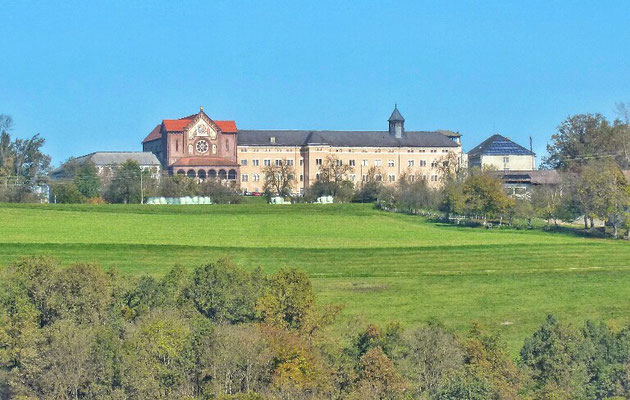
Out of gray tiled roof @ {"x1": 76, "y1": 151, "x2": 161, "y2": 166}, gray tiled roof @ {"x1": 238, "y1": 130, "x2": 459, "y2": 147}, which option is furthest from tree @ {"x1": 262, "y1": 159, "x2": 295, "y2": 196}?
gray tiled roof @ {"x1": 76, "y1": 151, "x2": 161, "y2": 166}

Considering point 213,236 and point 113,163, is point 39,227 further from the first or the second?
point 113,163

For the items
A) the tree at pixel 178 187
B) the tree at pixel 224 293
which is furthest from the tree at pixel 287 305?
the tree at pixel 178 187

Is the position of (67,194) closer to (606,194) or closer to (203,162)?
(203,162)

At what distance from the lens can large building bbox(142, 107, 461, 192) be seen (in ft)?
486

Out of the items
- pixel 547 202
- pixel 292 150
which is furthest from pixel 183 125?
pixel 547 202

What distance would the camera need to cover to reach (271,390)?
42.0 m

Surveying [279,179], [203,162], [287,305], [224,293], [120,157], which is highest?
[120,157]

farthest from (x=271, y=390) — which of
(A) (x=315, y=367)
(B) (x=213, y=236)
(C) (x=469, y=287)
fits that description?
(B) (x=213, y=236)

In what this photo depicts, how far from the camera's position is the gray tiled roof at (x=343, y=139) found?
154 m

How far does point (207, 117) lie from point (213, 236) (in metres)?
63.6

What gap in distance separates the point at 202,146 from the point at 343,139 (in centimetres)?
1744

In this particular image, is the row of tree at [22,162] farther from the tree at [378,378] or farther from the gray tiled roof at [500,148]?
the tree at [378,378]

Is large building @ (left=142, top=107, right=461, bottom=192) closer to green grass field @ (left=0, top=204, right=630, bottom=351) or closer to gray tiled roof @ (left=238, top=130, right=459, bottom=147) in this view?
gray tiled roof @ (left=238, top=130, right=459, bottom=147)

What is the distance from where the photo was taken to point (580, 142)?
140m
